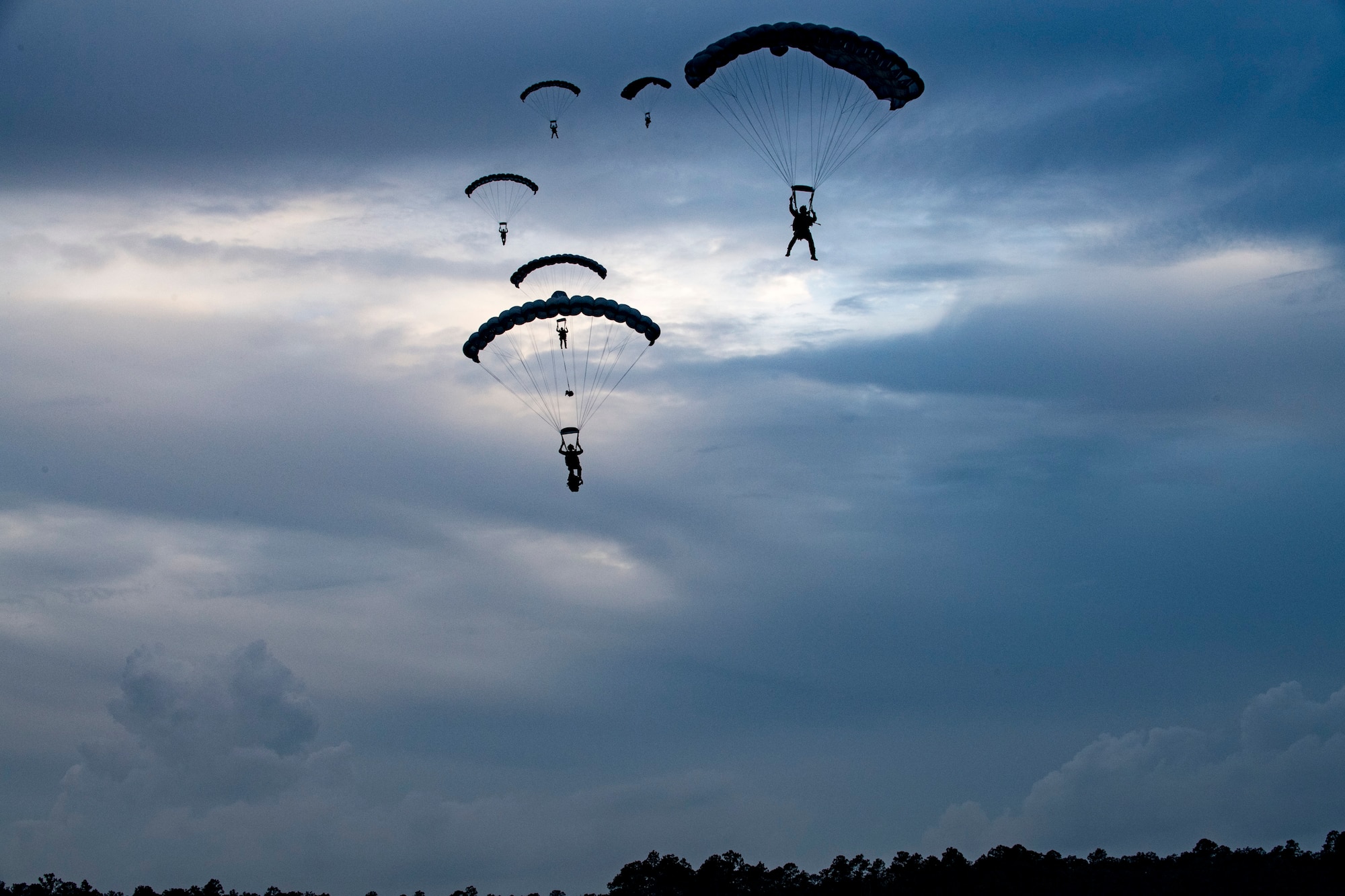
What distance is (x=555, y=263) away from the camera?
41.3 meters

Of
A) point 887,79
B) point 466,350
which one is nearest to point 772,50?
point 887,79

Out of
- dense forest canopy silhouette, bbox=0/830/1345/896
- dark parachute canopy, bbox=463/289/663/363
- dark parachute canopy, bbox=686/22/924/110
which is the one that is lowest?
dense forest canopy silhouette, bbox=0/830/1345/896

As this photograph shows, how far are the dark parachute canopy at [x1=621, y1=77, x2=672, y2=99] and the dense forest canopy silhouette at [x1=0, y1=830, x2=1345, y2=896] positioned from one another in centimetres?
4603

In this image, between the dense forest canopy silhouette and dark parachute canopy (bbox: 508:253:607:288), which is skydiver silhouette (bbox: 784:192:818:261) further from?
the dense forest canopy silhouette

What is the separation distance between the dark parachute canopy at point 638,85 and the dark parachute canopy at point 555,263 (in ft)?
28.7

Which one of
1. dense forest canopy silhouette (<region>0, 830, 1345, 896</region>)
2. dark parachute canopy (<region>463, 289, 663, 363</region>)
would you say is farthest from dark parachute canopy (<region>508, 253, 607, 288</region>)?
dense forest canopy silhouette (<region>0, 830, 1345, 896</region>)

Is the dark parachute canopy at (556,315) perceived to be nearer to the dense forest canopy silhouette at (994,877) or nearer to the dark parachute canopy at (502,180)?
the dark parachute canopy at (502,180)

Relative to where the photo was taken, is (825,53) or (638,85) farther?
(638,85)

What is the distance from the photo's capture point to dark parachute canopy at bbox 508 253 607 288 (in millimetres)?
41062

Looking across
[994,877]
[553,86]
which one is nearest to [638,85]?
[553,86]

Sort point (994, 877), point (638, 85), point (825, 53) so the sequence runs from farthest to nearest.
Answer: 1. point (994, 877)
2. point (638, 85)
3. point (825, 53)

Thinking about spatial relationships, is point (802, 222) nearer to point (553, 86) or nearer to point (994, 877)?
point (553, 86)

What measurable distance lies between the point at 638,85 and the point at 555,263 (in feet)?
31.9

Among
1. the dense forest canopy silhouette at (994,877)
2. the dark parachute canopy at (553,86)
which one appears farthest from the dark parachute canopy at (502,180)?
the dense forest canopy silhouette at (994,877)
